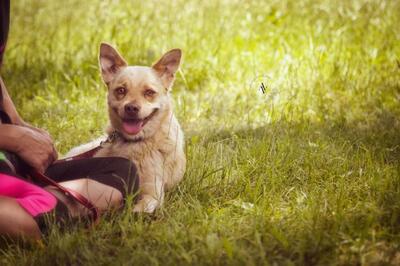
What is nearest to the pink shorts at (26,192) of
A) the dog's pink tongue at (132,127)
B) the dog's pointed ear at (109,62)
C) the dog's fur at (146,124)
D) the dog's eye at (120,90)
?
the dog's fur at (146,124)

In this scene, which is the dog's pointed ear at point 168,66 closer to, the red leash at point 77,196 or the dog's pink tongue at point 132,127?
the dog's pink tongue at point 132,127

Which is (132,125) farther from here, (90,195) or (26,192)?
(26,192)

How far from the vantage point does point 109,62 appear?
3.83 m

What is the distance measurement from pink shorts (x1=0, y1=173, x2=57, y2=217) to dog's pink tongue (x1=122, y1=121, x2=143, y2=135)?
698 mm

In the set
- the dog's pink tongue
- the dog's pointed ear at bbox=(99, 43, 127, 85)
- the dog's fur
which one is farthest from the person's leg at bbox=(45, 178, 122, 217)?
the dog's pointed ear at bbox=(99, 43, 127, 85)

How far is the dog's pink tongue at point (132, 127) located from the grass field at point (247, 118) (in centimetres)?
43

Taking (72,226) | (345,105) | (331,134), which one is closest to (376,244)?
(72,226)

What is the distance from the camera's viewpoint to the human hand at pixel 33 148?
127 inches

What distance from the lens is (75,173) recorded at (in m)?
3.50

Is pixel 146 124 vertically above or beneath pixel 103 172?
above

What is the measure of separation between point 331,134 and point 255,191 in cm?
132

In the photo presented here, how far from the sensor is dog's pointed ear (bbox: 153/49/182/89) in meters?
3.79

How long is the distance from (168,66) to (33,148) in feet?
A: 3.33

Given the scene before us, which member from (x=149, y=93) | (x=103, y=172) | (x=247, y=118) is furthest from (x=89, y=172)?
(x=247, y=118)
